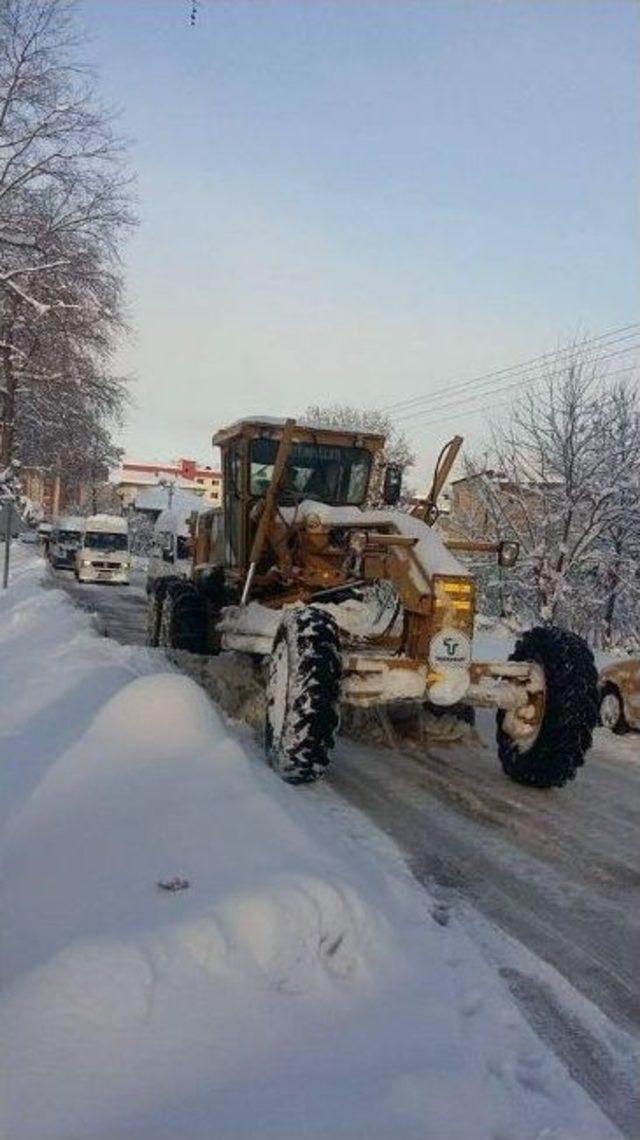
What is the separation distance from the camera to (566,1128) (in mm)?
2830

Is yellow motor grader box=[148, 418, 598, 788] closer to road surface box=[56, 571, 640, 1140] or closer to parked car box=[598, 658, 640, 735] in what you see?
road surface box=[56, 571, 640, 1140]

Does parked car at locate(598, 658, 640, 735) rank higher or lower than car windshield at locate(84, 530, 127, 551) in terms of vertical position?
lower

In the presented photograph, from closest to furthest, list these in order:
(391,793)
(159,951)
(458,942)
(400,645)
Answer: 1. (159,951)
2. (458,942)
3. (391,793)
4. (400,645)

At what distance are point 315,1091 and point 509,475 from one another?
21246 millimetres

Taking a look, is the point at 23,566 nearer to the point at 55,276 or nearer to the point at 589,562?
the point at 55,276

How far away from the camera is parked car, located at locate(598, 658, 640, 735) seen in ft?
32.3

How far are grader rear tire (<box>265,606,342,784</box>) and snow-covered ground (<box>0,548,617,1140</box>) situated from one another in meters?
0.65

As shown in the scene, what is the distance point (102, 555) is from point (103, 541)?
680 millimetres

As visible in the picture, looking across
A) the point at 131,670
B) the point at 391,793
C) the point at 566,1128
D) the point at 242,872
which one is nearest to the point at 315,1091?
the point at 566,1128

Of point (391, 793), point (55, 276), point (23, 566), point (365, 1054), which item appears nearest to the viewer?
point (365, 1054)

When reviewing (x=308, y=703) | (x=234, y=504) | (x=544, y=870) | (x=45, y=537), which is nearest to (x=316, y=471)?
(x=234, y=504)

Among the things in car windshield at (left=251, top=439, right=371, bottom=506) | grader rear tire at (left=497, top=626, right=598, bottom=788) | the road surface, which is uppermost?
car windshield at (left=251, top=439, right=371, bottom=506)

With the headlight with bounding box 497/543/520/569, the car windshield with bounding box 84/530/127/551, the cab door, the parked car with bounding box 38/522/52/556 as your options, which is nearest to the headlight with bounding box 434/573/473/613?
the headlight with bounding box 497/543/520/569

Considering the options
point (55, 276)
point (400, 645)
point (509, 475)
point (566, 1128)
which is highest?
point (55, 276)
